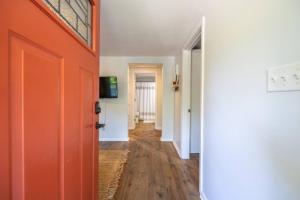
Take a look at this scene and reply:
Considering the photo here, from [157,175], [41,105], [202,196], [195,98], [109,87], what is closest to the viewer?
→ [41,105]

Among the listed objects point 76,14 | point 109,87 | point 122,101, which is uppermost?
point 76,14

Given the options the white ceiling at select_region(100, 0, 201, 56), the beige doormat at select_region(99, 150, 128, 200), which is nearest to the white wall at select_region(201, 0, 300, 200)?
the white ceiling at select_region(100, 0, 201, 56)

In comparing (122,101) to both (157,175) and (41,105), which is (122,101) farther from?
(41,105)

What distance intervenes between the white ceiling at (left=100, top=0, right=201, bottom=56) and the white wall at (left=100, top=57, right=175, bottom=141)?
83 cm

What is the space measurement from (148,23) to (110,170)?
212cm

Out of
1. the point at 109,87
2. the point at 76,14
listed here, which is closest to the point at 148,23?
the point at 76,14

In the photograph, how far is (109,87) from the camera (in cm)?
455

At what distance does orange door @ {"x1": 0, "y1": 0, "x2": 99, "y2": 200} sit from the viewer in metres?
0.55

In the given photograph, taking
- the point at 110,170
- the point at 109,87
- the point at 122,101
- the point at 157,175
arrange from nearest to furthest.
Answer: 1. the point at 157,175
2. the point at 110,170
3. the point at 109,87
4. the point at 122,101

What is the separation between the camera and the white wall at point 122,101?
4.74 m

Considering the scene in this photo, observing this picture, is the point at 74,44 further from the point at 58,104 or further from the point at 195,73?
the point at 195,73

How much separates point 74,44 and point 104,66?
3824mm

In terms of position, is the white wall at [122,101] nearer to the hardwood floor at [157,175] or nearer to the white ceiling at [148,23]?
the hardwood floor at [157,175]

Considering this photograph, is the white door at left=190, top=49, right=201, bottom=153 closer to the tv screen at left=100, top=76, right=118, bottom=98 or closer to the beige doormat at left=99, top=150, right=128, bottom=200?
the beige doormat at left=99, top=150, right=128, bottom=200
